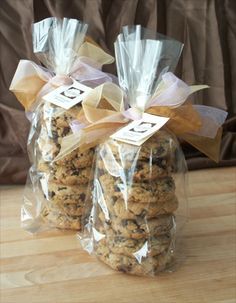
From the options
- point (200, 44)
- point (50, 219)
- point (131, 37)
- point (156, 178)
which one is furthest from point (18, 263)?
point (200, 44)

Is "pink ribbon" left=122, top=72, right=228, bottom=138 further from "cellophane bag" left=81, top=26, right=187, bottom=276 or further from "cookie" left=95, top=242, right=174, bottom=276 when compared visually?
"cookie" left=95, top=242, right=174, bottom=276

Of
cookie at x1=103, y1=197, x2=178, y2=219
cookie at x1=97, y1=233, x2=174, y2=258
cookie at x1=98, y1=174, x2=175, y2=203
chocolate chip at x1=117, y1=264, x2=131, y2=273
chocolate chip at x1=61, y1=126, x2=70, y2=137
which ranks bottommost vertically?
chocolate chip at x1=117, y1=264, x2=131, y2=273

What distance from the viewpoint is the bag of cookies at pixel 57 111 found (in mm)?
720

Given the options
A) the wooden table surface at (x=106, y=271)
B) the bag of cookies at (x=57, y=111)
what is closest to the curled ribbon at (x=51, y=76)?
the bag of cookies at (x=57, y=111)

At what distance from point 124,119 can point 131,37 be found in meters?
0.11

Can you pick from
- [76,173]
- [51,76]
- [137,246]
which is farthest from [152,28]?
[137,246]

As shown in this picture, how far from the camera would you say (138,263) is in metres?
0.64

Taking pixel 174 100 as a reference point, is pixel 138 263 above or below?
below

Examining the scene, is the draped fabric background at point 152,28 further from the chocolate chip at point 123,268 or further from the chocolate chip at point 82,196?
the chocolate chip at point 123,268

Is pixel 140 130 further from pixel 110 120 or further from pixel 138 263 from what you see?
pixel 138 263

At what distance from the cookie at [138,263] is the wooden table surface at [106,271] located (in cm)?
1

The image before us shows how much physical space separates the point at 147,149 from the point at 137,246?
0.43ft

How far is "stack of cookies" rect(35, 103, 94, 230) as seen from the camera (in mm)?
719

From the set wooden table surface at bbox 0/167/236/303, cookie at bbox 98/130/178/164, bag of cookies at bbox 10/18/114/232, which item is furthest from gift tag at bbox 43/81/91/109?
wooden table surface at bbox 0/167/236/303
